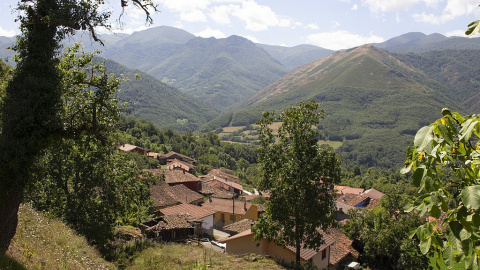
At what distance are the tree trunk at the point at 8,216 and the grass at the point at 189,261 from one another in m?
4.19

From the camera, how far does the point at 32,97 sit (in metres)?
8.27

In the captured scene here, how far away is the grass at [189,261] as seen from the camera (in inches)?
452

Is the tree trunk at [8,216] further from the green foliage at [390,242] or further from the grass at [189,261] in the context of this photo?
the green foliage at [390,242]

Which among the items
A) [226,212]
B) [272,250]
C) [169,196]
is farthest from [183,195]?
[272,250]

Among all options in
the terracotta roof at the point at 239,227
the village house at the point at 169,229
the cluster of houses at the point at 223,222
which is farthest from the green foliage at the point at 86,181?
the terracotta roof at the point at 239,227

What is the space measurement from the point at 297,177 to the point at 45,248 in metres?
9.32

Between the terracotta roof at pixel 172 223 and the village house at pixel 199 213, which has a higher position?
the terracotta roof at pixel 172 223

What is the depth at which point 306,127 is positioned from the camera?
14781 mm

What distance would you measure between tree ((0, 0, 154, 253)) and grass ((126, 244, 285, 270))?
4718 mm

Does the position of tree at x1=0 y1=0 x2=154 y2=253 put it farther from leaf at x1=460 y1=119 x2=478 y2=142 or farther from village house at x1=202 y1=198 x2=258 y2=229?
village house at x1=202 y1=198 x2=258 y2=229

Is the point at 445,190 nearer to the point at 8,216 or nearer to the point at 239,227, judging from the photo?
the point at 8,216

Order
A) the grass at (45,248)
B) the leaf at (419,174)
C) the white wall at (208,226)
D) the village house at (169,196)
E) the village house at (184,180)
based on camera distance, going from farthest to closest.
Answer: the village house at (184,180), the village house at (169,196), the white wall at (208,226), the grass at (45,248), the leaf at (419,174)

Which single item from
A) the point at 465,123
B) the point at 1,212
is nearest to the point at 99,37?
the point at 1,212

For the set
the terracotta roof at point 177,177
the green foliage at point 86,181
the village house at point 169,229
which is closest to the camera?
the green foliage at point 86,181
